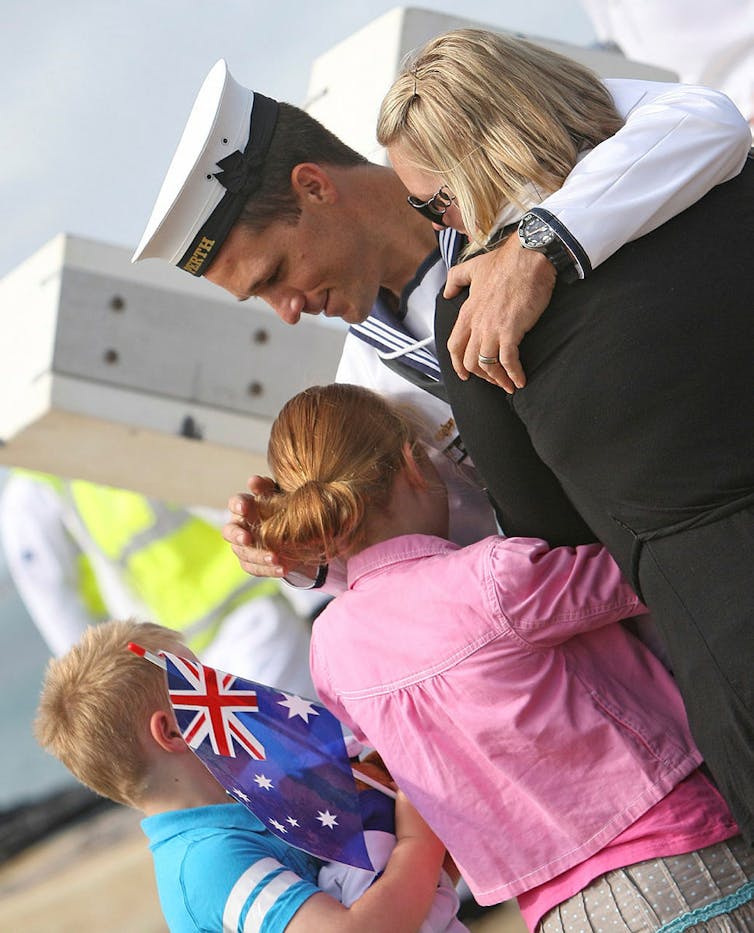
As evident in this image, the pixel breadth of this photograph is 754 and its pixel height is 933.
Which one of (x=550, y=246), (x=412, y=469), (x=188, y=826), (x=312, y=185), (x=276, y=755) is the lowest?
(x=188, y=826)

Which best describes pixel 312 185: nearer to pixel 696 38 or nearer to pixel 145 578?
pixel 145 578

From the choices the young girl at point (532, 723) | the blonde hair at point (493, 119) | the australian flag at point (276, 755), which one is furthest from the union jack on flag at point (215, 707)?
the blonde hair at point (493, 119)

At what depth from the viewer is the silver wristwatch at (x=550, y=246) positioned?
4.76 ft

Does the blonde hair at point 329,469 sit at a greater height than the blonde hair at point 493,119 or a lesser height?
lesser

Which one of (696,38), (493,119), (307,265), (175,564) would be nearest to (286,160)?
(307,265)

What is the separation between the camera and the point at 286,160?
2.30 meters

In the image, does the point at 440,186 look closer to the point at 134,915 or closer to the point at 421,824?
the point at 421,824

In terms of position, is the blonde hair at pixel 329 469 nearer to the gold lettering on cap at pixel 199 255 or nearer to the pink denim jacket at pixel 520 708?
the pink denim jacket at pixel 520 708

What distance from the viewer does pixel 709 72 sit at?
201 inches

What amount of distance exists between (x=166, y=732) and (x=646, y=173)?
3.56 ft

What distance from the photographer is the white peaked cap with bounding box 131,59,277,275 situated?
2244 millimetres

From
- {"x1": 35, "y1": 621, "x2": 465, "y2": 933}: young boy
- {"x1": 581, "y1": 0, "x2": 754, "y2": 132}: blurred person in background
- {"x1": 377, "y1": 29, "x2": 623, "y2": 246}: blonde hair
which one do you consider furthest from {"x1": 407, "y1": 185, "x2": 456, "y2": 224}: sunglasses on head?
{"x1": 581, "y1": 0, "x2": 754, "y2": 132}: blurred person in background

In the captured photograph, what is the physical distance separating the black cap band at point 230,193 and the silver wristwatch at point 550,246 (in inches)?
34.0

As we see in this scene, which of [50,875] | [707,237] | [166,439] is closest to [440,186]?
[707,237]
